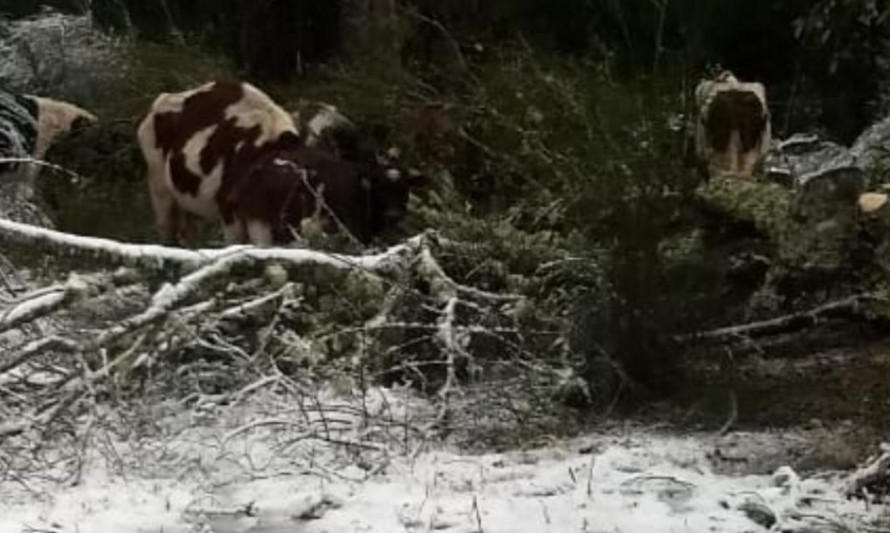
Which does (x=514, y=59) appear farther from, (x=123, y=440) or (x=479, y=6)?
(x=123, y=440)

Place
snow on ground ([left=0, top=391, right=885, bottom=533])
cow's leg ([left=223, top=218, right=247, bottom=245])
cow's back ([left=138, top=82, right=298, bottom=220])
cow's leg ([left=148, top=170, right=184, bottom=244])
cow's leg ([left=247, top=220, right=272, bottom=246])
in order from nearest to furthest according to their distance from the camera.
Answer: snow on ground ([left=0, top=391, right=885, bottom=533]) → cow's leg ([left=247, top=220, right=272, bottom=246]) → cow's leg ([left=223, top=218, right=247, bottom=245]) → cow's back ([left=138, top=82, right=298, bottom=220]) → cow's leg ([left=148, top=170, right=184, bottom=244])

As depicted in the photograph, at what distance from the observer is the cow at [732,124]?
10812mm

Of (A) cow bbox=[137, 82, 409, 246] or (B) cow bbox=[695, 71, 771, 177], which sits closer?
(A) cow bbox=[137, 82, 409, 246]

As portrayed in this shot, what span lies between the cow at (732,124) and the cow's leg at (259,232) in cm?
274

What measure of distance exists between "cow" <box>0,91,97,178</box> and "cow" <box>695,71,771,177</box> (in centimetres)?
470

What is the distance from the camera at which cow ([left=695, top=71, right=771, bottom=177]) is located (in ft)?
35.5

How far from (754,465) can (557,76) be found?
3730 millimetres

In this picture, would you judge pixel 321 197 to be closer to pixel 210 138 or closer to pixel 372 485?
pixel 210 138

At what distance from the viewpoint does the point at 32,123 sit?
43.9ft

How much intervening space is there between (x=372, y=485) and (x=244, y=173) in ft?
12.0

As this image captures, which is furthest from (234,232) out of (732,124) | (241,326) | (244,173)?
(732,124)

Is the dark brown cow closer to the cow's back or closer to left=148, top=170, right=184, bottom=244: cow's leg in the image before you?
the cow's back

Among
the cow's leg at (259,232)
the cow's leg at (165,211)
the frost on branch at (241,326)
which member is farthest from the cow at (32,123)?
the frost on branch at (241,326)

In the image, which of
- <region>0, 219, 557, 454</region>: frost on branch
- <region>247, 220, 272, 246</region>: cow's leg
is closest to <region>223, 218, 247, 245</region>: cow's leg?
<region>247, 220, 272, 246</region>: cow's leg
